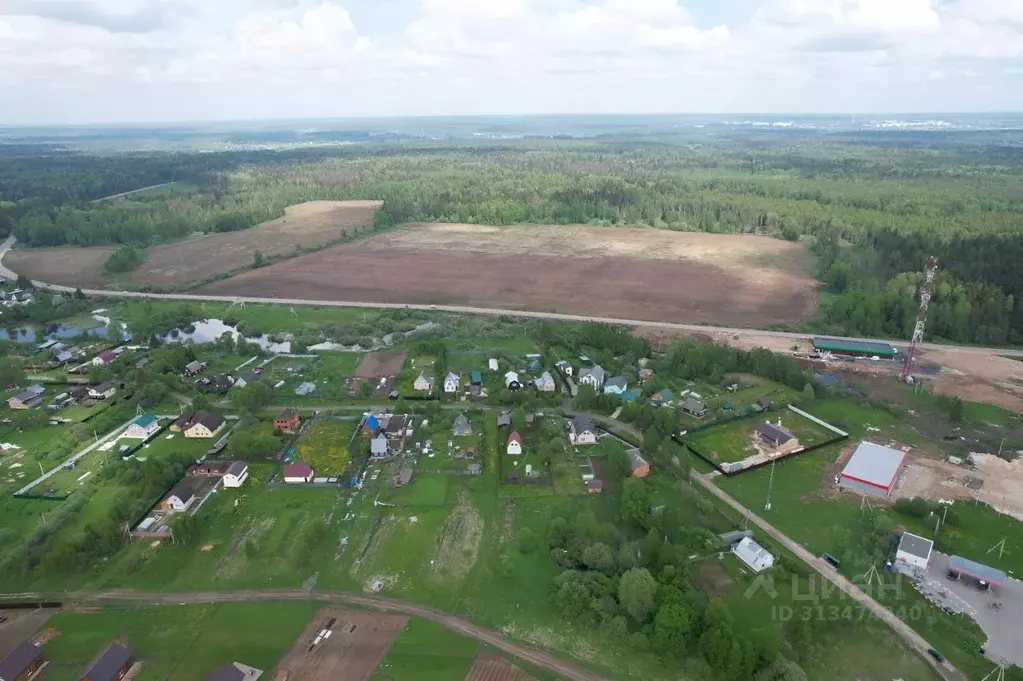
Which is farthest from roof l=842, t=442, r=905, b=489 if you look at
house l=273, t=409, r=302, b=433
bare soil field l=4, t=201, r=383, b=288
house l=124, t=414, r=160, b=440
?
bare soil field l=4, t=201, r=383, b=288

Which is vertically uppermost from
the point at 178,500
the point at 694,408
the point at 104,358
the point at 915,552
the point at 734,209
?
the point at 734,209

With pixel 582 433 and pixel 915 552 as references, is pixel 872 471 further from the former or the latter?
pixel 582 433

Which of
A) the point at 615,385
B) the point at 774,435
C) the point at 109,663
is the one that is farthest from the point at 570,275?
the point at 109,663

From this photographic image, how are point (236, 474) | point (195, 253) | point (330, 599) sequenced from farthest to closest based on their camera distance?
point (195, 253) → point (236, 474) → point (330, 599)

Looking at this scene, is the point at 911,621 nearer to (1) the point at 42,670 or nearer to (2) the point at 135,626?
(2) the point at 135,626

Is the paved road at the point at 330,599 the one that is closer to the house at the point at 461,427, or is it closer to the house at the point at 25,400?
the house at the point at 461,427

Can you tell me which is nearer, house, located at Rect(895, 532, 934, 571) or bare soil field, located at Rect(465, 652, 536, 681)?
bare soil field, located at Rect(465, 652, 536, 681)

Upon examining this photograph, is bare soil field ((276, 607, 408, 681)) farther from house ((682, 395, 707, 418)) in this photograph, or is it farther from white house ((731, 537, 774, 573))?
house ((682, 395, 707, 418))
